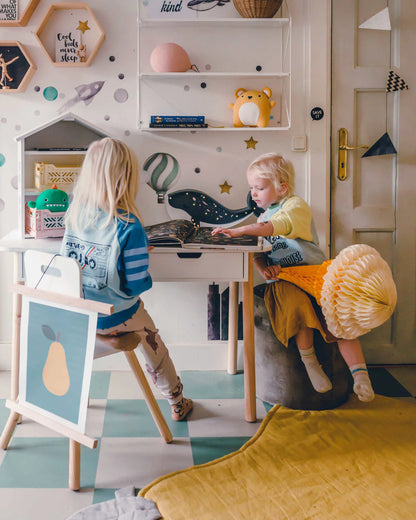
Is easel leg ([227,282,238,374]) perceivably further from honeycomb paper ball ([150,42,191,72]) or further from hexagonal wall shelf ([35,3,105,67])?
hexagonal wall shelf ([35,3,105,67])

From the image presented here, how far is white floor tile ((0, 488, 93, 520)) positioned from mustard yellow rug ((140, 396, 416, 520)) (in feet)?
0.67

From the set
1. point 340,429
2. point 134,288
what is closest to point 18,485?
point 134,288

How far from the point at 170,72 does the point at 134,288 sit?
3.89 feet

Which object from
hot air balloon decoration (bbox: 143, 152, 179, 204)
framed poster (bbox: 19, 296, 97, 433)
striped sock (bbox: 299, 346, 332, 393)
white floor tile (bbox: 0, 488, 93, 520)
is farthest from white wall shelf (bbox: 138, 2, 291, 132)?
white floor tile (bbox: 0, 488, 93, 520)

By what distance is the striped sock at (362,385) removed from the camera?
7.13ft

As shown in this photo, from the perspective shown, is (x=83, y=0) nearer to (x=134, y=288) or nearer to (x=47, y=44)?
(x=47, y=44)

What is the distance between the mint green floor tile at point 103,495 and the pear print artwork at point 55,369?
0.33 meters

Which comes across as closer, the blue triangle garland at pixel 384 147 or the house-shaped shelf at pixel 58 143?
the house-shaped shelf at pixel 58 143

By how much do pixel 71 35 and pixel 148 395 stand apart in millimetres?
1734

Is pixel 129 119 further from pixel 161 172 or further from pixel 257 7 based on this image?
pixel 257 7

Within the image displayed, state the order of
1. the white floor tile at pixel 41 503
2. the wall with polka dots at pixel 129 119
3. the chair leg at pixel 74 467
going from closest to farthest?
the white floor tile at pixel 41 503 → the chair leg at pixel 74 467 → the wall with polka dots at pixel 129 119

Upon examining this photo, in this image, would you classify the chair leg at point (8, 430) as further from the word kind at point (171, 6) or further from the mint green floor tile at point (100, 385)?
the word kind at point (171, 6)

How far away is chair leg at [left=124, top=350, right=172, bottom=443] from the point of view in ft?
6.59

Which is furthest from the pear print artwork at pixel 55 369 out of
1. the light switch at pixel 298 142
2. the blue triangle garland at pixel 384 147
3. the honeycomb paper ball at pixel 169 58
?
the blue triangle garland at pixel 384 147
